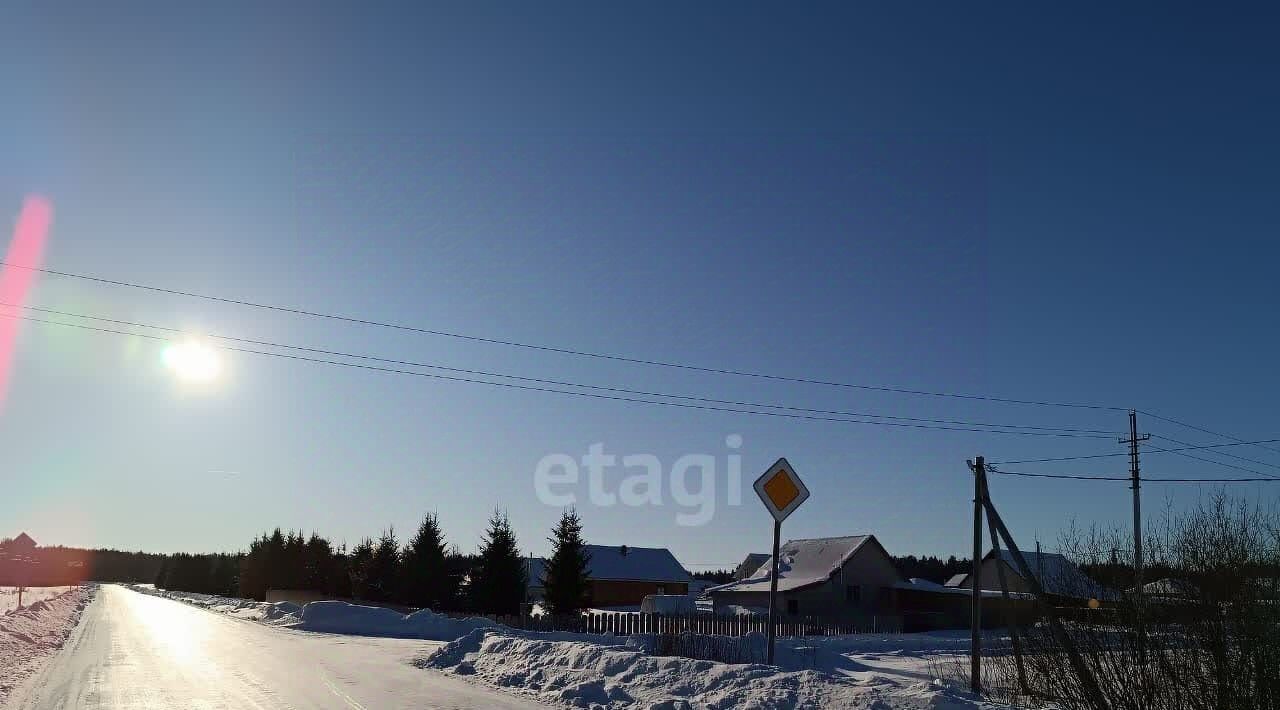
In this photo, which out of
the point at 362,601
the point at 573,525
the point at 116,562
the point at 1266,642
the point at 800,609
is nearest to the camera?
the point at 1266,642

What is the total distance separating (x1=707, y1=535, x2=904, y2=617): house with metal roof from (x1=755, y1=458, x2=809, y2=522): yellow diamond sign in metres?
47.3

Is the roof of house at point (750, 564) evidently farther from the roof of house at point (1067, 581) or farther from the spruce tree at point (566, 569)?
the roof of house at point (1067, 581)

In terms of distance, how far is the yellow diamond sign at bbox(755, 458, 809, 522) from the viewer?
11.2m

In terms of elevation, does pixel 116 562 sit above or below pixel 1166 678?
below

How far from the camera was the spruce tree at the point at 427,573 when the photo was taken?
46.3 m

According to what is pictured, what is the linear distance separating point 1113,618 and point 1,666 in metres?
19.5

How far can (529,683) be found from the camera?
559 inches

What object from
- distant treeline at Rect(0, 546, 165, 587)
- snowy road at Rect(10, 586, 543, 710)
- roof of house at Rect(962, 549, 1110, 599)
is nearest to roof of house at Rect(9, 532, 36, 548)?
distant treeline at Rect(0, 546, 165, 587)

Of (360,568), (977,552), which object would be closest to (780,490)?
(977,552)

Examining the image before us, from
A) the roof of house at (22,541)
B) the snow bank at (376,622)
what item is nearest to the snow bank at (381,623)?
the snow bank at (376,622)

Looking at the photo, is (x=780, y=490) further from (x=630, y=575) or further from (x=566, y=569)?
(x=630, y=575)

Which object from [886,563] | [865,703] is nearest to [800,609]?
[886,563]

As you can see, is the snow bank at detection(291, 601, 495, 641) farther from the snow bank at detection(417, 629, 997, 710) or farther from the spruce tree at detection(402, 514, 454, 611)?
the snow bank at detection(417, 629, 997, 710)

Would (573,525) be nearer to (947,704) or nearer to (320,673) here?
(320,673)
